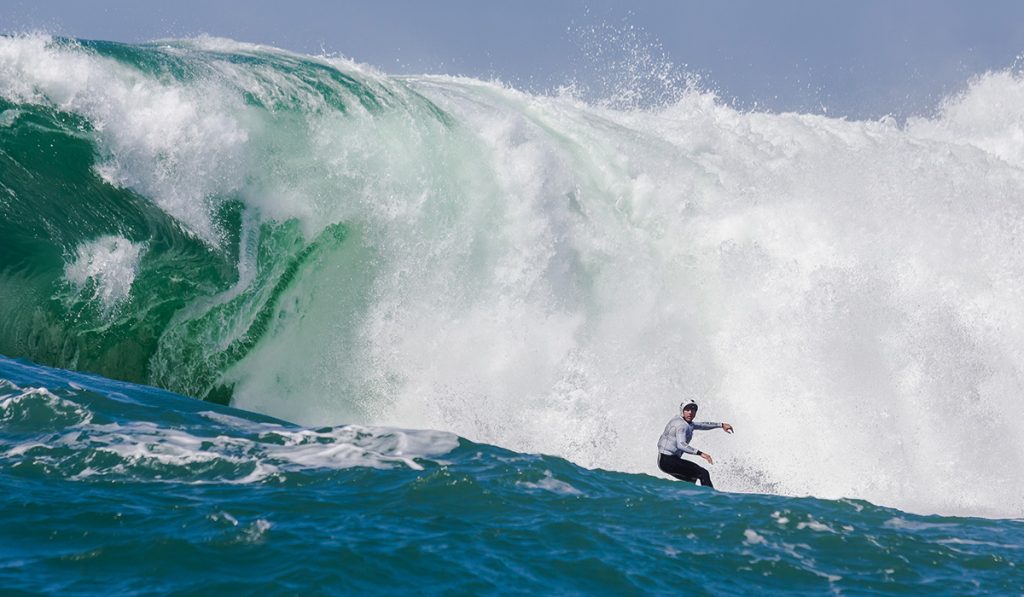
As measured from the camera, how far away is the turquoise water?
6117mm

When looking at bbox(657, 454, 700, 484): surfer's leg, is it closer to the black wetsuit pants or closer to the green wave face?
the black wetsuit pants

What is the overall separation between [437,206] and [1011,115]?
16458 millimetres

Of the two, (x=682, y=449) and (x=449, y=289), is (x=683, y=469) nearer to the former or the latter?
(x=682, y=449)

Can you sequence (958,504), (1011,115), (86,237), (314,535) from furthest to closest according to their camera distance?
(1011,115)
(86,237)
(958,504)
(314,535)

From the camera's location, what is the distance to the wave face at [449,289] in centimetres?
1215

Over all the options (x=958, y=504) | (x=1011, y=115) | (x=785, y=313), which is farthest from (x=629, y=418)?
(x=1011, y=115)

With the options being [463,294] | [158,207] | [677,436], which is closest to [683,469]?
[677,436]

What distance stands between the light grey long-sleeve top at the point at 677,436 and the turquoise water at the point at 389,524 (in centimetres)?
139

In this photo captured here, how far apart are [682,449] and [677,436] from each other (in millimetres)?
172

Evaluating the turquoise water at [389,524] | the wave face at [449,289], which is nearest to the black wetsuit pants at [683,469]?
the wave face at [449,289]

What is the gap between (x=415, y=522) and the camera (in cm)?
713

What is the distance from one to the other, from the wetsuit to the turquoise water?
48.4 inches

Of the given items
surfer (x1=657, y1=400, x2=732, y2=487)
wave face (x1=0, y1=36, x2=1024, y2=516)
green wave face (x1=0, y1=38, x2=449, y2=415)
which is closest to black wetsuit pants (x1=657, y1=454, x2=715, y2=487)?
surfer (x1=657, y1=400, x2=732, y2=487)

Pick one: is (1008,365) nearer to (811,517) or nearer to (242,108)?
(811,517)
